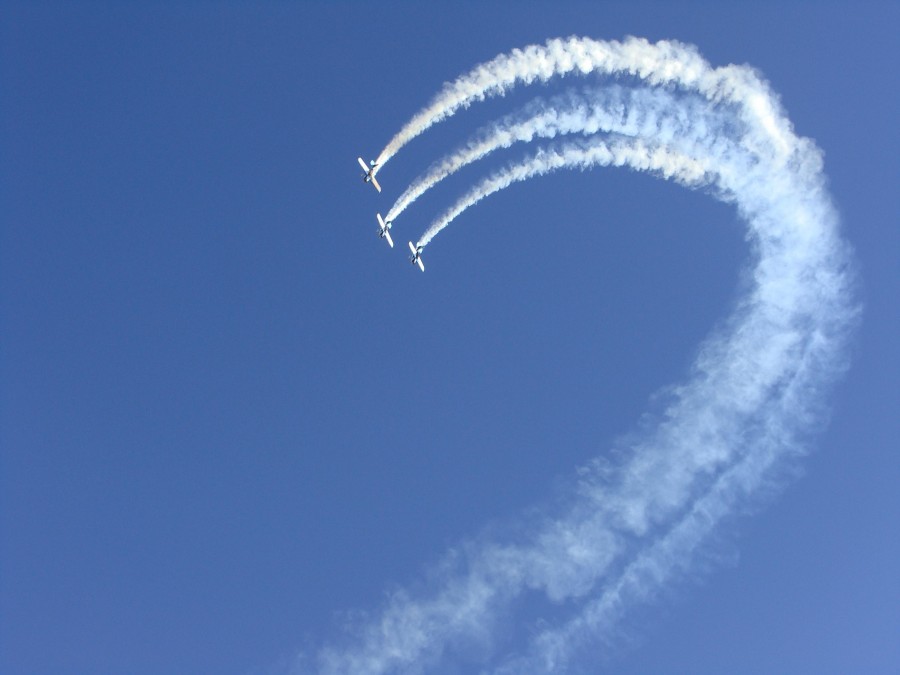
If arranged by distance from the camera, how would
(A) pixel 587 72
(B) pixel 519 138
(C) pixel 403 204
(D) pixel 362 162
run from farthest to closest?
(D) pixel 362 162 → (C) pixel 403 204 → (B) pixel 519 138 → (A) pixel 587 72

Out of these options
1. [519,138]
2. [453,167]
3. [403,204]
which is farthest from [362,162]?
[519,138]

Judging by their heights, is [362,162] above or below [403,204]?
above

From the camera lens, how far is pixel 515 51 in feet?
140

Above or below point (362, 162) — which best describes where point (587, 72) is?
below

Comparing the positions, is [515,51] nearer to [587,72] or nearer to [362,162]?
[587,72]

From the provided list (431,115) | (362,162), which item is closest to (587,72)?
(431,115)

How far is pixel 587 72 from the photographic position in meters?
42.4

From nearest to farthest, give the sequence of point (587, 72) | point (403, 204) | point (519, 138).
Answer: point (587, 72), point (519, 138), point (403, 204)

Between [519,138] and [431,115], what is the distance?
187 inches

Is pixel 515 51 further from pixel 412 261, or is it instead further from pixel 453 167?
pixel 412 261

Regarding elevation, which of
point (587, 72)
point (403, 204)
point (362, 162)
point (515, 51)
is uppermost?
point (362, 162)

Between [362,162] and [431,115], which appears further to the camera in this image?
[362,162]

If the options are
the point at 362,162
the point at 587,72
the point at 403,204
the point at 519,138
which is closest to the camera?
the point at 587,72

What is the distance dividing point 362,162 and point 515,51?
16.4m
